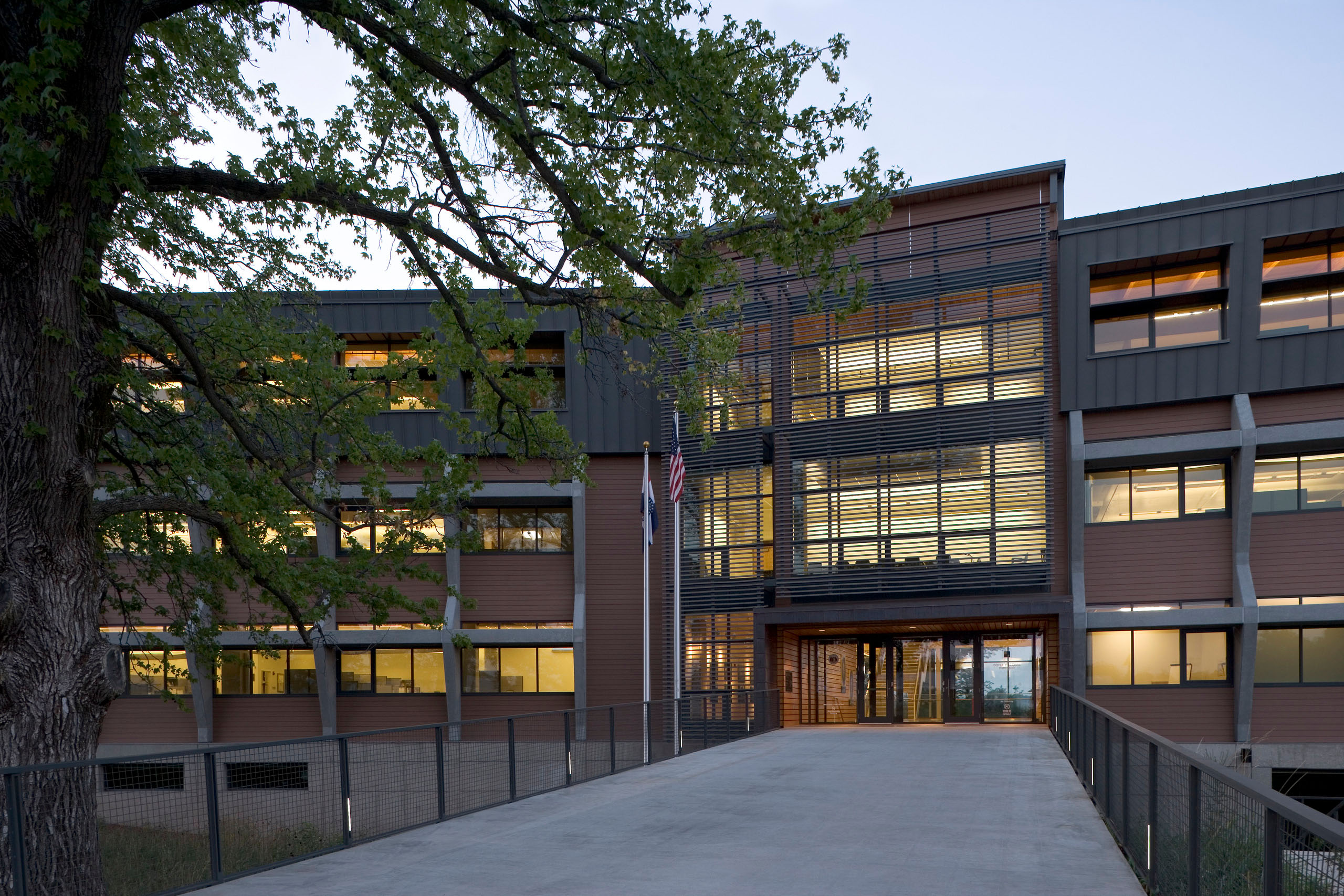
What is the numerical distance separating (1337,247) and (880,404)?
10.5 metres

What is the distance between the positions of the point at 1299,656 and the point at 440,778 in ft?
67.4

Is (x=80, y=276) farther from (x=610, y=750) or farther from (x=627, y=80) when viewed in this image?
(x=610, y=750)

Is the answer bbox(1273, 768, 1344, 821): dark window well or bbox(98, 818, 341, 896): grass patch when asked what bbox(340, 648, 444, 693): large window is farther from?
bbox(1273, 768, 1344, 821): dark window well

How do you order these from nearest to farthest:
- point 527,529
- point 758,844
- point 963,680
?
point 758,844 < point 963,680 < point 527,529

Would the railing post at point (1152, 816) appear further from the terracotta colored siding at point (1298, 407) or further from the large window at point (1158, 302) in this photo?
the large window at point (1158, 302)

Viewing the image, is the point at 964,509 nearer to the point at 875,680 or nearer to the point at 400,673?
the point at 875,680

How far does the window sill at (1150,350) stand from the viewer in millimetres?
23078

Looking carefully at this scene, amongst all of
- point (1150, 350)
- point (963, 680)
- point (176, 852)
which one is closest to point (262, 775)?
point (176, 852)

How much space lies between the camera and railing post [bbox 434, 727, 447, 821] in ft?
33.3

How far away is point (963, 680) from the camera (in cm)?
2736

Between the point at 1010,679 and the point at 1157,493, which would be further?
the point at 1010,679

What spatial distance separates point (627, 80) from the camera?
8789 millimetres

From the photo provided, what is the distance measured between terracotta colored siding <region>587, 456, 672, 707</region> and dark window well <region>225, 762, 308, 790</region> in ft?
62.4

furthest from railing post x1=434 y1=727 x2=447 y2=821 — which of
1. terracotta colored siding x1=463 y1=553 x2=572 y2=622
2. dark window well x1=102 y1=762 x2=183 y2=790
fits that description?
terracotta colored siding x1=463 y1=553 x2=572 y2=622
